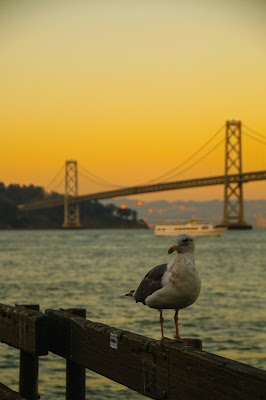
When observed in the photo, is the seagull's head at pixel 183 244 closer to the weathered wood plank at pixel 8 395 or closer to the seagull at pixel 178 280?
the seagull at pixel 178 280

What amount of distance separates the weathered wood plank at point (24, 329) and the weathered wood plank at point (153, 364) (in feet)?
0.31

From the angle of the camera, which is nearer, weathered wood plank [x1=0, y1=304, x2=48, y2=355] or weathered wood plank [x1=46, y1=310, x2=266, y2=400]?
weathered wood plank [x1=46, y1=310, x2=266, y2=400]

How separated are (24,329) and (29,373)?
359 millimetres

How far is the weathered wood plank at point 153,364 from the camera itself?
231 centimetres

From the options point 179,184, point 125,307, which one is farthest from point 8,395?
point 179,184

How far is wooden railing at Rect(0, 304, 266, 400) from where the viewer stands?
2.35 metres

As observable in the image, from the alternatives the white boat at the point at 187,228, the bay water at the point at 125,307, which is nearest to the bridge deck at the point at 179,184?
the white boat at the point at 187,228

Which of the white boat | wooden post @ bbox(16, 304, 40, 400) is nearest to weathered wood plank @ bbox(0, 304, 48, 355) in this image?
wooden post @ bbox(16, 304, 40, 400)

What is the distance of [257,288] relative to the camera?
24594 millimetres

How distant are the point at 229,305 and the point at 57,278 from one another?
11099 millimetres

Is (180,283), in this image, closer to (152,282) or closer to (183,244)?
(183,244)

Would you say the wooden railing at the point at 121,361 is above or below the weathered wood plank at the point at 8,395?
above

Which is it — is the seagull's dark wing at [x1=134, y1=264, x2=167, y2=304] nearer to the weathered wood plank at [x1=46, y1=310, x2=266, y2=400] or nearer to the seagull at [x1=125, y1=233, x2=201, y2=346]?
the seagull at [x1=125, y1=233, x2=201, y2=346]

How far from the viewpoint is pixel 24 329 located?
338 cm
